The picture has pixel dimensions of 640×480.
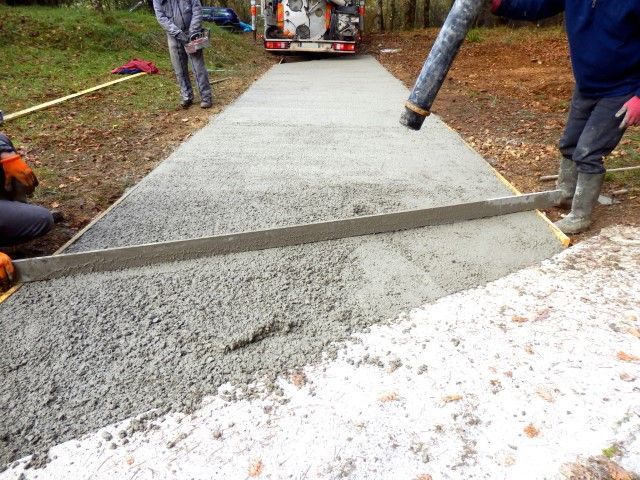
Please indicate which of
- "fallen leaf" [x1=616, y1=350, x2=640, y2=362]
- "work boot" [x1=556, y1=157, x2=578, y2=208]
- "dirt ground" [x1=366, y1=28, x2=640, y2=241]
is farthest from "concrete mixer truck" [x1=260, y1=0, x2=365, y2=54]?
"fallen leaf" [x1=616, y1=350, x2=640, y2=362]

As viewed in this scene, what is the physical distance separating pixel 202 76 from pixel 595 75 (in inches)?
197

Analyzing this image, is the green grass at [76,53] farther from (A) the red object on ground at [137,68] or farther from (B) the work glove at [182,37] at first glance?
(B) the work glove at [182,37]

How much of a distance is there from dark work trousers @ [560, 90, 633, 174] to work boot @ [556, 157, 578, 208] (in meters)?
0.17

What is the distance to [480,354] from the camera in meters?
1.81

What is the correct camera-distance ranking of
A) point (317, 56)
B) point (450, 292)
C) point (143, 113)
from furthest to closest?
point (317, 56) < point (143, 113) < point (450, 292)

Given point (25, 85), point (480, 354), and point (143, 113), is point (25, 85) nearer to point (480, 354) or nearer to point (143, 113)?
point (143, 113)

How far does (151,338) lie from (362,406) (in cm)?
95

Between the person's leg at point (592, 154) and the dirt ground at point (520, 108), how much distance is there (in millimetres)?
115

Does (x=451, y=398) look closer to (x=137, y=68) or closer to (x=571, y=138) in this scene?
(x=571, y=138)

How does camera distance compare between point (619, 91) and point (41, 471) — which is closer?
point (41, 471)

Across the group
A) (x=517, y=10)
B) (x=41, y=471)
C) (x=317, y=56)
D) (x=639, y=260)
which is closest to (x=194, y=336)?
(x=41, y=471)

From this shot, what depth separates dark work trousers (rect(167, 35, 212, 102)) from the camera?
5969 millimetres

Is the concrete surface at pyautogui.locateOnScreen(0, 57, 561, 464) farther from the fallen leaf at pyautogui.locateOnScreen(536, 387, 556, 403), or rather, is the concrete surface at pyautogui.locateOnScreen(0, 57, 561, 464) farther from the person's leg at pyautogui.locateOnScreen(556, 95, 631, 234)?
the fallen leaf at pyautogui.locateOnScreen(536, 387, 556, 403)

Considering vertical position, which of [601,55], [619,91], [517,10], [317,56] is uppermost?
[517,10]
